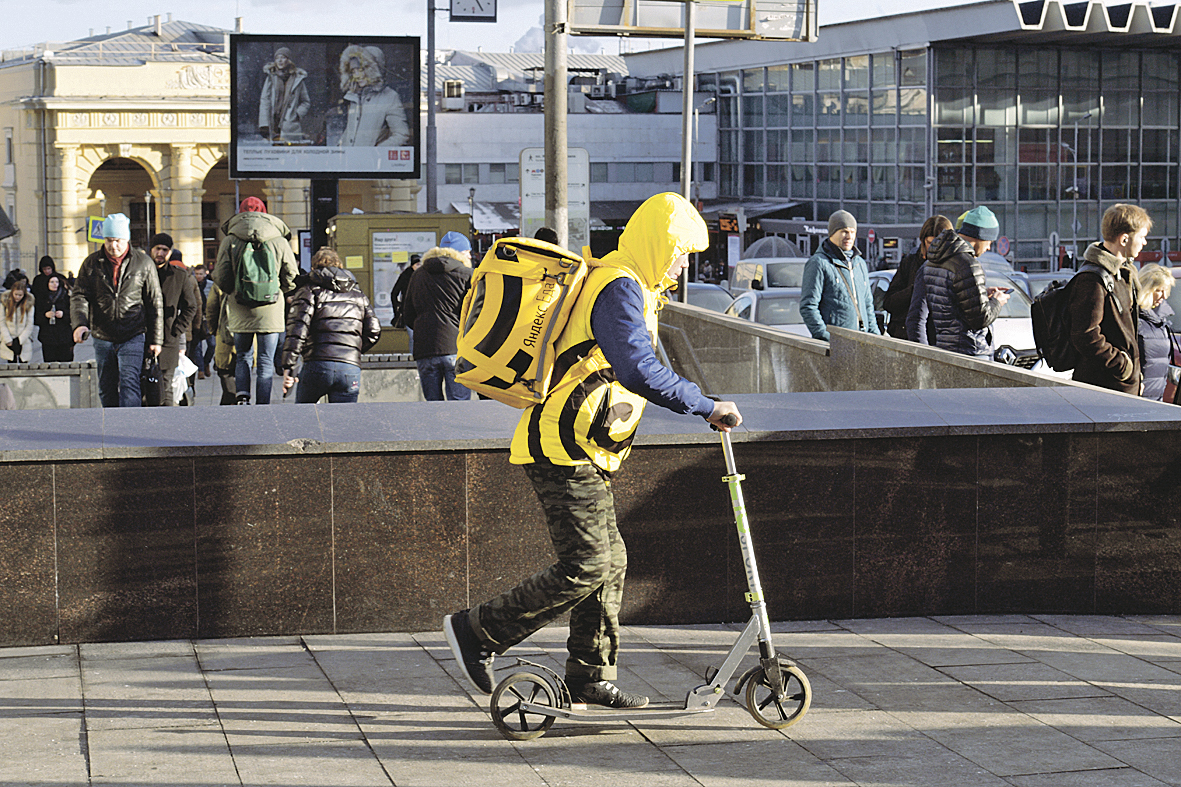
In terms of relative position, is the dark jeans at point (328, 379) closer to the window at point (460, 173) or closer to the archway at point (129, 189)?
the archway at point (129, 189)

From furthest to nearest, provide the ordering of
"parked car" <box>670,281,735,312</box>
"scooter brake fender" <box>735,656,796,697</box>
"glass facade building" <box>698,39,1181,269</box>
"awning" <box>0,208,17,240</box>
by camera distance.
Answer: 1. "glass facade building" <box>698,39,1181,269</box>
2. "parked car" <box>670,281,735,312</box>
3. "awning" <box>0,208,17,240</box>
4. "scooter brake fender" <box>735,656,796,697</box>

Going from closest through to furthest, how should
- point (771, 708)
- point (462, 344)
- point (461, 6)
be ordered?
point (462, 344) < point (771, 708) < point (461, 6)

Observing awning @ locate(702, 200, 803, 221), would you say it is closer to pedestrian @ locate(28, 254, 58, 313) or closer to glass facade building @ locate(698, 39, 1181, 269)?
glass facade building @ locate(698, 39, 1181, 269)

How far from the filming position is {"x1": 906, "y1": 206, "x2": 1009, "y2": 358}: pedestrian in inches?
338

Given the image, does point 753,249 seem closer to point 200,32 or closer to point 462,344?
point 200,32

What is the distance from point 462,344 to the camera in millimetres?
4414

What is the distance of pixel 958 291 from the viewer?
865 cm

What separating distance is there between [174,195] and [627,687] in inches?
2223

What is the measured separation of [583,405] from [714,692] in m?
0.99

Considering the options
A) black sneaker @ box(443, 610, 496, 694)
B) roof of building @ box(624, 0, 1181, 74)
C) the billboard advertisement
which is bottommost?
black sneaker @ box(443, 610, 496, 694)

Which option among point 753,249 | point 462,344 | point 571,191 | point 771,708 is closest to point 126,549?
point 462,344

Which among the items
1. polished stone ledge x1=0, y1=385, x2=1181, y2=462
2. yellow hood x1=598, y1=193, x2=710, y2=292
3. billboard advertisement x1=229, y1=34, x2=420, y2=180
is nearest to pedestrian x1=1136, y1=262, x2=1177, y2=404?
polished stone ledge x1=0, y1=385, x2=1181, y2=462

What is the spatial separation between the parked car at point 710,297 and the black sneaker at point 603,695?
53.9ft

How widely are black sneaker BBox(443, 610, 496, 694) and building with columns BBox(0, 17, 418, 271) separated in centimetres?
5105
